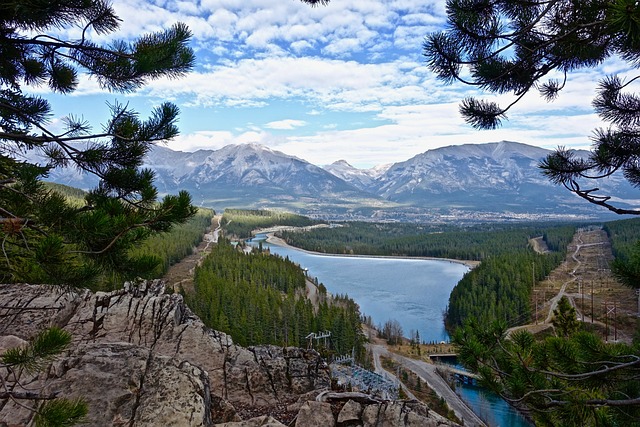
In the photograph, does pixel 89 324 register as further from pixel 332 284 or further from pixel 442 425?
pixel 332 284

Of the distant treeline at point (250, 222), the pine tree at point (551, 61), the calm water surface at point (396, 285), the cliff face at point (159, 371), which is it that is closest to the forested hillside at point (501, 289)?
the calm water surface at point (396, 285)

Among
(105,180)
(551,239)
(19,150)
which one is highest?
(19,150)

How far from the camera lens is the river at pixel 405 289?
21398 millimetres

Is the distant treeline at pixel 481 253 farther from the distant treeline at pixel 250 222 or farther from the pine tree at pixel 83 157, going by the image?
the distant treeline at pixel 250 222

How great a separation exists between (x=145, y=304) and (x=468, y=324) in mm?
6469

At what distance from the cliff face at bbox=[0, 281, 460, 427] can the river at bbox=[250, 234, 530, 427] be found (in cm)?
1708

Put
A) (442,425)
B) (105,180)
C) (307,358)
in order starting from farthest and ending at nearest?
(307,358)
(442,425)
(105,180)

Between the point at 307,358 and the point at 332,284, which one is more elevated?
the point at 307,358

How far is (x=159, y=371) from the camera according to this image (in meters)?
4.20

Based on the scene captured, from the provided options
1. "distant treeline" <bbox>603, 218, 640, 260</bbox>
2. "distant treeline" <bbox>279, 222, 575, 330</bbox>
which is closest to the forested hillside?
"distant treeline" <bbox>279, 222, 575, 330</bbox>

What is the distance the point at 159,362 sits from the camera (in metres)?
4.36

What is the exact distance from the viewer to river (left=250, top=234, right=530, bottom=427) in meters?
21.4

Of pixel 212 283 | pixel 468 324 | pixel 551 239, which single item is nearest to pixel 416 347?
pixel 212 283

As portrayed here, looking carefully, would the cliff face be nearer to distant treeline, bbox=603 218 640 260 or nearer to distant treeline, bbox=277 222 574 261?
distant treeline, bbox=277 222 574 261
